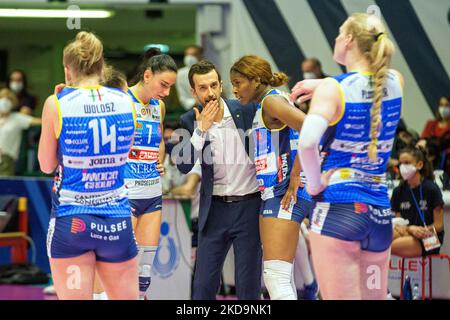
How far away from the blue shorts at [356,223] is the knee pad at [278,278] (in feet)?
4.15

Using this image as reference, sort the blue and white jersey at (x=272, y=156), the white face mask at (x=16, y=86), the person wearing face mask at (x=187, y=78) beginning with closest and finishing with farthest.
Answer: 1. the blue and white jersey at (x=272, y=156)
2. the person wearing face mask at (x=187, y=78)
3. the white face mask at (x=16, y=86)

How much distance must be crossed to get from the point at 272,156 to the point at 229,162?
0.40 metres

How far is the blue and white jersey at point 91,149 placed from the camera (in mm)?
4262

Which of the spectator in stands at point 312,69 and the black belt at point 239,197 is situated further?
the spectator in stands at point 312,69

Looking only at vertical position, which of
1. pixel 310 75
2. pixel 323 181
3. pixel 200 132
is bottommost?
pixel 323 181

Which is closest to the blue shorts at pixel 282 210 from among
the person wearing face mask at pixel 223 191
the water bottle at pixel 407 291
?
the person wearing face mask at pixel 223 191

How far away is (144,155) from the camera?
6.11 m

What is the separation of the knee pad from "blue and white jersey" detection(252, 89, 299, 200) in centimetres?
41

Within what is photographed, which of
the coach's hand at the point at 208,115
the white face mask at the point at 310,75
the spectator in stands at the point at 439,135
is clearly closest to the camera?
the coach's hand at the point at 208,115

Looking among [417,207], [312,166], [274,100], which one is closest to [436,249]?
[417,207]

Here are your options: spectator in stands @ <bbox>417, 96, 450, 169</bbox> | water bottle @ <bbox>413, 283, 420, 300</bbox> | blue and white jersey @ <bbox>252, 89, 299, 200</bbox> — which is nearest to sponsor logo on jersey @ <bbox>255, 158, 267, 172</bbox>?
blue and white jersey @ <bbox>252, 89, 299, 200</bbox>

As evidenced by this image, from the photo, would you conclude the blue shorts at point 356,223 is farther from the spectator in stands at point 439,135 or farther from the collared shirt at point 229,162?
the spectator in stands at point 439,135

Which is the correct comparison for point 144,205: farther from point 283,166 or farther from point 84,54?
point 84,54
